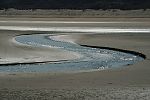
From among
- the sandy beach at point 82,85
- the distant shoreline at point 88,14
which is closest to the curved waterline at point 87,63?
the sandy beach at point 82,85

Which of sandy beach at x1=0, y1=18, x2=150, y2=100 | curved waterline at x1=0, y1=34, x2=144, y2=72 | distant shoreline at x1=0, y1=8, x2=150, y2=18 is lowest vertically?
sandy beach at x1=0, y1=18, x2=150, y2=100

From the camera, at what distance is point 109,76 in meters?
12.4

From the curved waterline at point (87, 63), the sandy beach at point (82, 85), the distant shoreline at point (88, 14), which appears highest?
the distant shoreline at point (88, 14)

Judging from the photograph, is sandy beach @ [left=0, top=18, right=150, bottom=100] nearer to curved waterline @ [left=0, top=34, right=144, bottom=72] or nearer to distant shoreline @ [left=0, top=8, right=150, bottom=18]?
curved waterline @ [left=0, top=34, right=144, bottom=72]

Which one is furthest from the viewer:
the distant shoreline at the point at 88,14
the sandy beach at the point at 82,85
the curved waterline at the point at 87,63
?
the distant shoreline at the point at 88,14

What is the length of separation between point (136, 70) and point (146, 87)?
9.59 feet

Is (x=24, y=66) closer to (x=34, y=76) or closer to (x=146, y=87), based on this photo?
(x=34, y=76)

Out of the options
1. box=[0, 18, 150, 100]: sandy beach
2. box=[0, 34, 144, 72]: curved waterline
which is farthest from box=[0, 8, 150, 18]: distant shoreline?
box=[0, 18, 150, 100]: sandy beach

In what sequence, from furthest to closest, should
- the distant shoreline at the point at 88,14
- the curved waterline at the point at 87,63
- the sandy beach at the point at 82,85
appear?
the distant shoreline at the point at 88,14, the curved waterline at the point at 87,63, the sandy beach at the point at 82,85

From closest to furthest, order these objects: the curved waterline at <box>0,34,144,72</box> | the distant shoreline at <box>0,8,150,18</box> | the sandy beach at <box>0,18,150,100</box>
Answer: the sandy beach at <box>0,18,150,100</box> < the curved waterline at <box>0,34,144,72</box> < the distant shoreline at <box>0,8,150,18</box>

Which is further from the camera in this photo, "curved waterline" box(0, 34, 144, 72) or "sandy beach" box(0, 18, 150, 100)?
"curved waterline" box(0, 34, 144, 72)

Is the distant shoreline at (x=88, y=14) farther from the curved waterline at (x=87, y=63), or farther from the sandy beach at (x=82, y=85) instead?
the sandy beach at (x=82, y=85)

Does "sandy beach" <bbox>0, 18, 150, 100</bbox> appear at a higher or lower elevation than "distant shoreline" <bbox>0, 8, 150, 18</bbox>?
lower

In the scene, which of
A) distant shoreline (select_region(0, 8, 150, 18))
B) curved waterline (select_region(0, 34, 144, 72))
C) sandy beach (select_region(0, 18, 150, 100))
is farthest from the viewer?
distant shoreline (select_region(0, 8, 150, 18))
